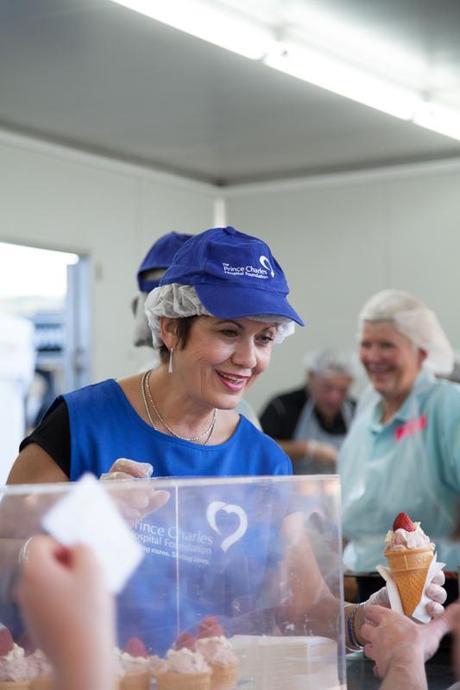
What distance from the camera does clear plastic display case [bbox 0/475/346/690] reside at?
1430 mm

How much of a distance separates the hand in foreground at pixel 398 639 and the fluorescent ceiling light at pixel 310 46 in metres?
2.62

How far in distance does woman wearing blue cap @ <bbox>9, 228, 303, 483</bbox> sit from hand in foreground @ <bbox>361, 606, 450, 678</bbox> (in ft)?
1.69

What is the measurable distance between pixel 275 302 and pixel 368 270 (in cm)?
522

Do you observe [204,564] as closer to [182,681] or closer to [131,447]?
[182,681]

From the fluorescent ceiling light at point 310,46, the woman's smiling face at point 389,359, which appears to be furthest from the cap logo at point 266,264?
the fluorescent ceiling light at point 310,46

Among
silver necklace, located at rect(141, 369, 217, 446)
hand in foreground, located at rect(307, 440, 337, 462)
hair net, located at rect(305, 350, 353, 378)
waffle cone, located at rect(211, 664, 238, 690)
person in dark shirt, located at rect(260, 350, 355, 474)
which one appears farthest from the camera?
hair net, located at rect(305, 350, 353, 378)

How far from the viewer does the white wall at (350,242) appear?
6.90 metres

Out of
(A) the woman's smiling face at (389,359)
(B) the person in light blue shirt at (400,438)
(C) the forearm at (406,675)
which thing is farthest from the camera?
(A) the woman's smiling face at (389,359)

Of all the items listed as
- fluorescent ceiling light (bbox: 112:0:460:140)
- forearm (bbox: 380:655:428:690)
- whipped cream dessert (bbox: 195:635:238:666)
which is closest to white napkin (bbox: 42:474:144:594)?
whipped cream dessert (bbox: 195:635:238:666)

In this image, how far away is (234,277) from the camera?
81.2 inches

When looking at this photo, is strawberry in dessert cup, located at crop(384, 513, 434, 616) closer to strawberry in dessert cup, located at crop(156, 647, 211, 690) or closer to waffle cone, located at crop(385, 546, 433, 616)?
waffle cone, located at crop(385, 546, 433, 616)

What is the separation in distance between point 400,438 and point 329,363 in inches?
120

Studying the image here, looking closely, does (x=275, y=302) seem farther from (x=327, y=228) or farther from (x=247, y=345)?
(x=327, y=228)

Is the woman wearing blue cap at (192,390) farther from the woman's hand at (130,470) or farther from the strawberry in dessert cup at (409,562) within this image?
the woman's hand at (130,470)
